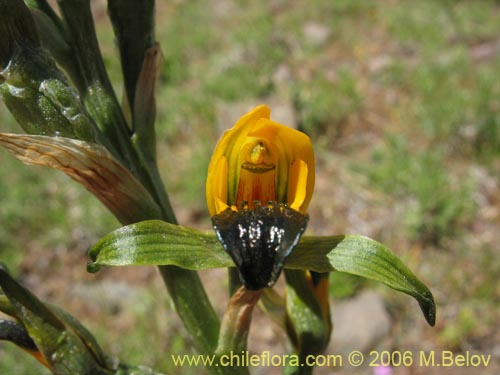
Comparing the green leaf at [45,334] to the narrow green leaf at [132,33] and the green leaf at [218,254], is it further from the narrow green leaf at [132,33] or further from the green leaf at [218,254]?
the narrow green leaf at [132,33]

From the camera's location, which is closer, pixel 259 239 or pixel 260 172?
pixel 259 239

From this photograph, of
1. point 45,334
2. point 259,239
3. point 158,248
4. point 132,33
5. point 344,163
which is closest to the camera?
Answer: point 259,239

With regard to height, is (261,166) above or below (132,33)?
below

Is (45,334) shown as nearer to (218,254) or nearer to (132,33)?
(218,254)

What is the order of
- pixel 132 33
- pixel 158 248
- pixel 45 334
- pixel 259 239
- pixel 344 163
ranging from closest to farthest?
pixel 259 239 → pixel 158 248 → pixel 45 334 → pixel 132 33 → pixel 344 163

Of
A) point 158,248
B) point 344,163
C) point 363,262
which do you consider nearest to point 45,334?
point 158,248

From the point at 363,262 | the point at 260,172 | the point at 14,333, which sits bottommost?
the point at 14,333
